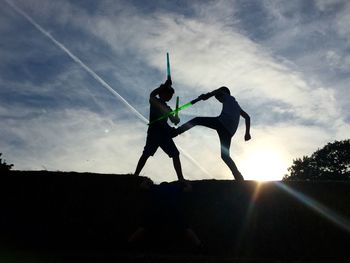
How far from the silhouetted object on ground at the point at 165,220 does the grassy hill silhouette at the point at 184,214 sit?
0.03 meters

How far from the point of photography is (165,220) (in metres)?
6.88

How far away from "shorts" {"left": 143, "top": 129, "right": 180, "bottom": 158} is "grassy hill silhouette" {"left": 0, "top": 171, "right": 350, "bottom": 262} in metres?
0.61

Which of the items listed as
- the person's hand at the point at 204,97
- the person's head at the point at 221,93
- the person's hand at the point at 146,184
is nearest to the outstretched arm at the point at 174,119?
the person's hand at the point at 204,97

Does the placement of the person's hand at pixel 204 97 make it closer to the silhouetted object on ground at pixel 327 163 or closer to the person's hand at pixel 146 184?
the person's hand at pixel 146 184

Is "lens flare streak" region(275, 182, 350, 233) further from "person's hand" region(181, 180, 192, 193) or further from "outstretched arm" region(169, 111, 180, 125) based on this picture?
"outstretched arm" region(169, 111, 180, 125)

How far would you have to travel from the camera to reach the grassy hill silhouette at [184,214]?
22.9ft

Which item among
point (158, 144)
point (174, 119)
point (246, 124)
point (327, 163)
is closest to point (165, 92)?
point (174, 119)

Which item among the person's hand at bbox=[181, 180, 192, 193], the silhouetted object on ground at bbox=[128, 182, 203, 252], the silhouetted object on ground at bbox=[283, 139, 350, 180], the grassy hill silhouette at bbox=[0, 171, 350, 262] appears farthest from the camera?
the silhouetted object on ground at bbox=[283, 139, 350, 180]

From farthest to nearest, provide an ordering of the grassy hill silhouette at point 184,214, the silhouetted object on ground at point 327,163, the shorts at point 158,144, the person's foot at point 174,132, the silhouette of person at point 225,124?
the silhouetted object on ground at point 327,163
the silhouette of person at point 225,124
the person's foot at point 174,132
the shorts at point 158,144
the grassy hill silhouette at point 184,214

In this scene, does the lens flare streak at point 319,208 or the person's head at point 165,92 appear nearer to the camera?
the lens flare streak at point 319,208

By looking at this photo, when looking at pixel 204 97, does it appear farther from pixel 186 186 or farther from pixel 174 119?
pixel 186 186

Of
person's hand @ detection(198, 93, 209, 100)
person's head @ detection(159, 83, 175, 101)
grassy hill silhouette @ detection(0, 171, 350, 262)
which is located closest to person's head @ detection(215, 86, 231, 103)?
person's hand @ detection(198, 93, 209, 100)

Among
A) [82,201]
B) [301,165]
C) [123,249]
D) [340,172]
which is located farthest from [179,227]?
[301,165]

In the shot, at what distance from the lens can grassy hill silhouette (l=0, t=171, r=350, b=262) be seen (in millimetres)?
6969
